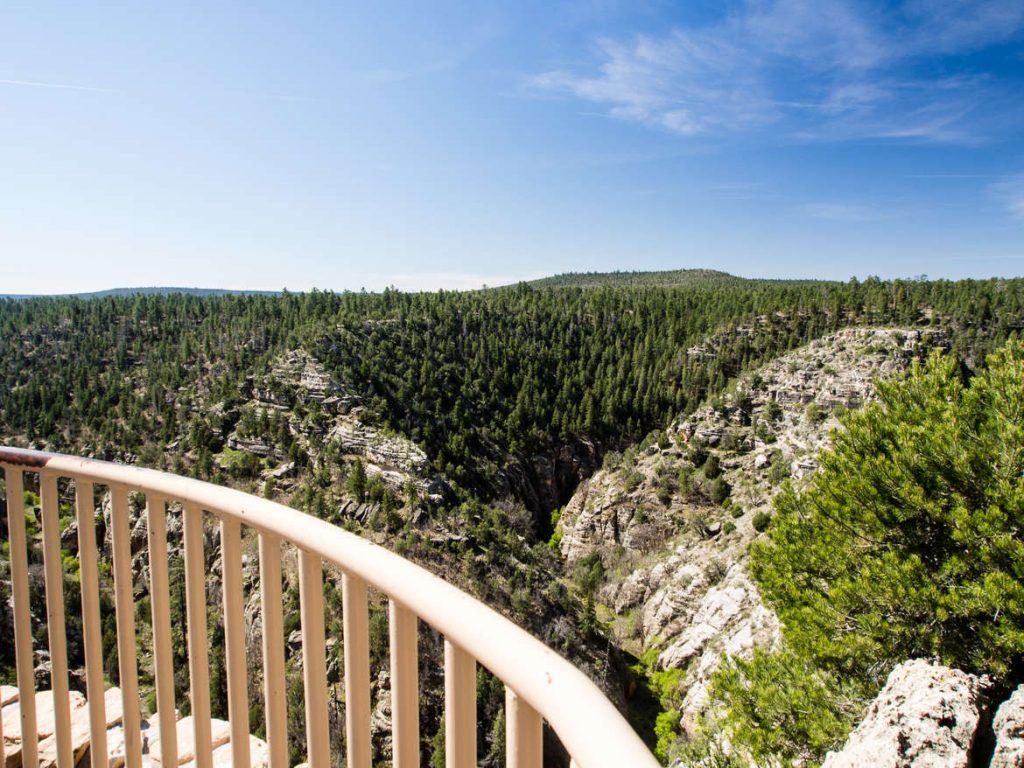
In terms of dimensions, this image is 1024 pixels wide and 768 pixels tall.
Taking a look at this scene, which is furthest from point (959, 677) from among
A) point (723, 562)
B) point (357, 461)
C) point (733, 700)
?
point (357, 461)

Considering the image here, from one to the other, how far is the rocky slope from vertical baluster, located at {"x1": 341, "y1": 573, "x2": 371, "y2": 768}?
106ft

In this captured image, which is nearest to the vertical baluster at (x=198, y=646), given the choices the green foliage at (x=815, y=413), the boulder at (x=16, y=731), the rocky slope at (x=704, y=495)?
the boulder at (x=16, y=731)

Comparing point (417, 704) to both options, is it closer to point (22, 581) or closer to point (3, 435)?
point (22, 581)

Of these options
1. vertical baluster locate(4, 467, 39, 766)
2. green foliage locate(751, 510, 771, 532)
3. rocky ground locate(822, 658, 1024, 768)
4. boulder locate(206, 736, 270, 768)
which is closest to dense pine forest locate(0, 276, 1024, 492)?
green foliage locate(751, 510, 771, 532)

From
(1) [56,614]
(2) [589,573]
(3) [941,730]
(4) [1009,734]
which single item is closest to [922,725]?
(3) [941,730]

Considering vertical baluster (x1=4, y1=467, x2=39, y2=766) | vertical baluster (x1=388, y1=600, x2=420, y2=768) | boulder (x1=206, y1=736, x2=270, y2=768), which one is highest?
vertical baluster (x1=388, y1=600, x2=420, y2=768)

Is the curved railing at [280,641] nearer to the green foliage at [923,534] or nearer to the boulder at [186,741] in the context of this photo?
the boulder at [186,741]

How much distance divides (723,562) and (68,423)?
55.3 metres

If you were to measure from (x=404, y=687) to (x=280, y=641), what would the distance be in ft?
2.01

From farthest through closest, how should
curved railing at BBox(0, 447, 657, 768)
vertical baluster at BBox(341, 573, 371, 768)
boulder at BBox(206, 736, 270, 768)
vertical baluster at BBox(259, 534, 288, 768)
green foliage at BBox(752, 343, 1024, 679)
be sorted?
green foliage at BBox(752, 343, 1024, 679) → boulder at BBox(206, 736, 270, 768) → vertical baluster at BBox(259, 534, 288, 768) → vertical baluster at BBox(341, 573, 371, 768) → curved railing at BBox(0, 447, 657, 768)

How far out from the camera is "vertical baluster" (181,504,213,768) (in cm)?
167

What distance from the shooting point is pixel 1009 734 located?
5703mm

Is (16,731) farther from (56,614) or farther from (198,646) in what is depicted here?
(198,646)

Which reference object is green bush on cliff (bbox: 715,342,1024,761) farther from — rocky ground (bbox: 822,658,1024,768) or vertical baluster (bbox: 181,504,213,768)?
vertical baluster (bbox: 181,504,213,768)
